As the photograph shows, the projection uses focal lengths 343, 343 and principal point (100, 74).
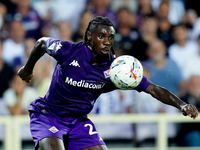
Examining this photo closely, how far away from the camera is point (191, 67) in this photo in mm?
6250

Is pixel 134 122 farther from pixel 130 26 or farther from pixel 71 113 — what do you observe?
pixel 71 113

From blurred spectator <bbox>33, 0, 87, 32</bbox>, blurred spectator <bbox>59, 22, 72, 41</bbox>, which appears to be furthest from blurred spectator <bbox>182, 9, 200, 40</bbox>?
blurred spectator <bbox>59, 22, 72, 41</bbox>

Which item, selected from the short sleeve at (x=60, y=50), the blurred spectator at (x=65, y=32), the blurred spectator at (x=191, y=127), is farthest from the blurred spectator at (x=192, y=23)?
the short sleeve at (x=60, y=50)

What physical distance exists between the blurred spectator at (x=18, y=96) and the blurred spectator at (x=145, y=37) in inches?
77.6

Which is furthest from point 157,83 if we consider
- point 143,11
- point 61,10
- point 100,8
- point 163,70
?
point 61,10

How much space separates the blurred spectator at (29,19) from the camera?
20.9 feet

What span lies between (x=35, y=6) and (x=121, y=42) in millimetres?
1786

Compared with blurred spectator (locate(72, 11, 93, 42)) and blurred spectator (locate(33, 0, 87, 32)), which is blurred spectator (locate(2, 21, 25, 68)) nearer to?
blurred spectator (locate(33, 0, 87, 32))

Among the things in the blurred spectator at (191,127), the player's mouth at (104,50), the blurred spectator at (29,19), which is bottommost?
the blurred spectator at (191,127)

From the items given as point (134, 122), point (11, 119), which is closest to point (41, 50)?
point (11, 119)

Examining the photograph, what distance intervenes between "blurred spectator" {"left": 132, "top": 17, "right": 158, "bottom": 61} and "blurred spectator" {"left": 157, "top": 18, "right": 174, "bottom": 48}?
77mm

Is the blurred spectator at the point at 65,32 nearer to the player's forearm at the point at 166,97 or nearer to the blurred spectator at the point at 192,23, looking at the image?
the blurred spectator at the point at 192,23

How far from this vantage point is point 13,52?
6.16 meters

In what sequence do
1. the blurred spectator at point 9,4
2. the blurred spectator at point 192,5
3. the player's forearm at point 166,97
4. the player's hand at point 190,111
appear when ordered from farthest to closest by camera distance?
1. the blurred spectator at point 192,5
2. the blurred spectator at point 9,4
3. the player's forearm at point 166,97
4. the player's hand at point 190,111
